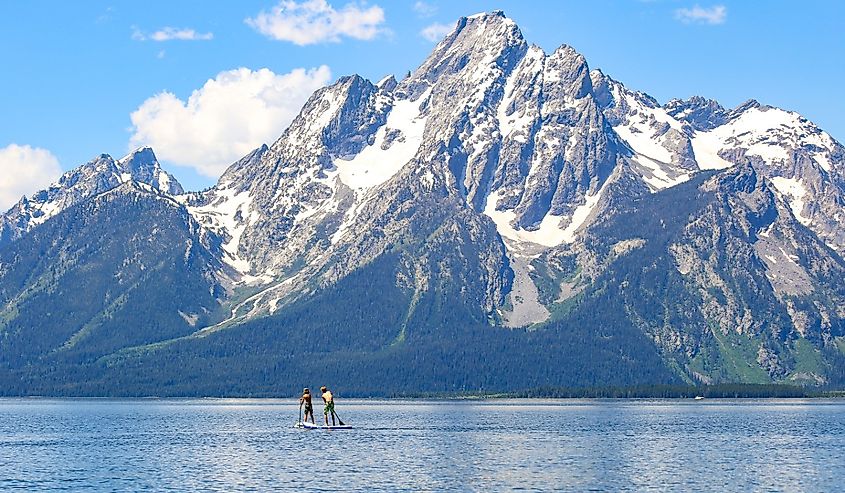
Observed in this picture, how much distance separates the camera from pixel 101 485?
396 feet

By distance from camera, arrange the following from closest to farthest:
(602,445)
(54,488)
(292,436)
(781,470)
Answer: (54,488) < (781,470) < (602,445) < (292,436)

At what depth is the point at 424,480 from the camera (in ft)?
407

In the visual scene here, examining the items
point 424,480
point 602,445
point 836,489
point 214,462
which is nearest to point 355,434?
point 602,445

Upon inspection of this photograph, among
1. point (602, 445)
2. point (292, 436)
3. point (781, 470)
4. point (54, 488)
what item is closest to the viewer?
point (54, 488)

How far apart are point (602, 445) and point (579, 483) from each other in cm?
5357

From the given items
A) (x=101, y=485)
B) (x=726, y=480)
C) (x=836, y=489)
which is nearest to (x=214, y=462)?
(x=101, y=485)

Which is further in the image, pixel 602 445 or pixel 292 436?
pixel 292 436

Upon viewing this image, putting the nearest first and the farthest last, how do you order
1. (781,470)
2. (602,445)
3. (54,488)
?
(54,488) < (781,470) < (602,445)

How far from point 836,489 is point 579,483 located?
2229 cm

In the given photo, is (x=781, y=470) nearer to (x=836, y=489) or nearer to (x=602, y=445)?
(x=836, y=489)

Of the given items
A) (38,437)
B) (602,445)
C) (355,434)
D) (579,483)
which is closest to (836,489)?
(579,483)

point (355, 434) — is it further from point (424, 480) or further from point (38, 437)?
point (424, 480)

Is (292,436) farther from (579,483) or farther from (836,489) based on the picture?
(836,489)

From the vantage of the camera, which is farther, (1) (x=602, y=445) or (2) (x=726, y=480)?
(1) (x=602, y=445)
